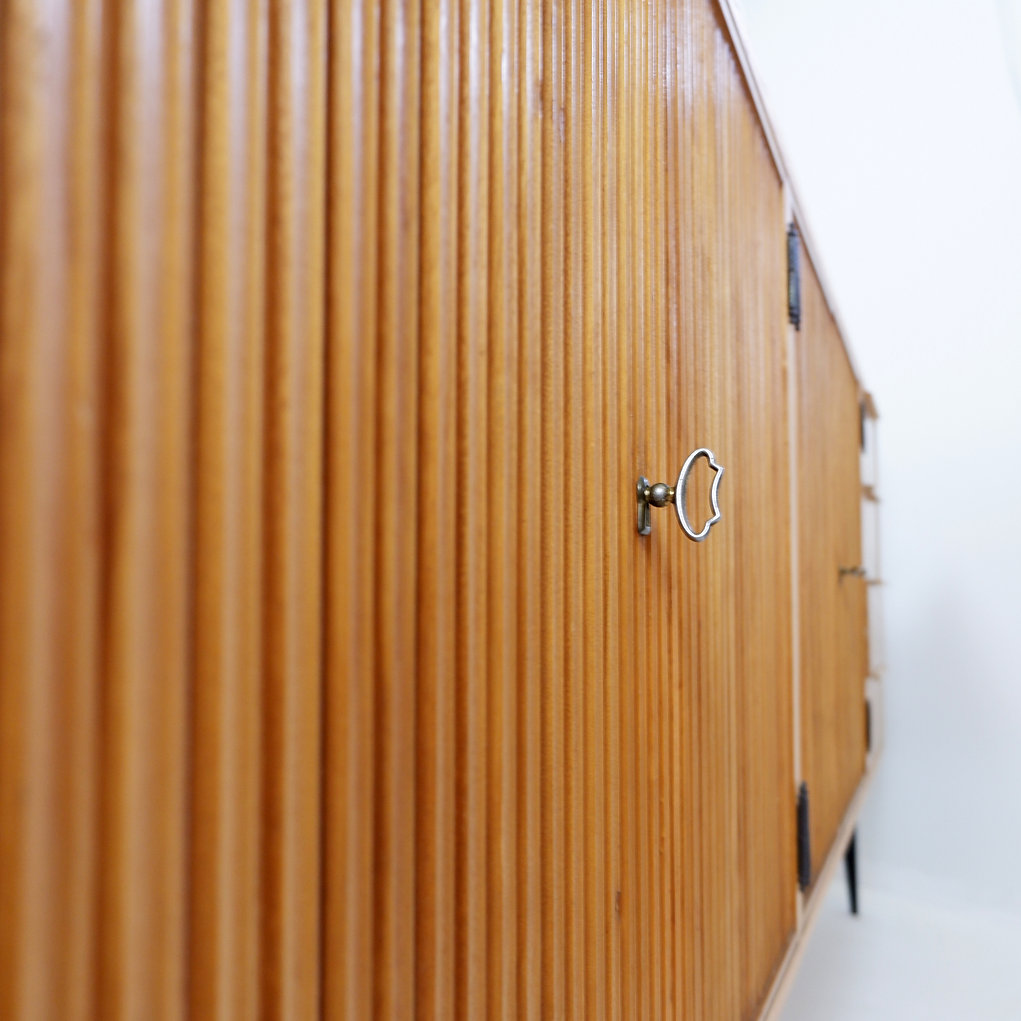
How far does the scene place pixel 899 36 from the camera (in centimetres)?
216

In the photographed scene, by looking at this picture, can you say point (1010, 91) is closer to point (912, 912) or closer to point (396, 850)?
point (912, 912)

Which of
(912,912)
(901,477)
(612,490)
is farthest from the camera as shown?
(901,477)

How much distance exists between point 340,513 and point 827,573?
122 cm

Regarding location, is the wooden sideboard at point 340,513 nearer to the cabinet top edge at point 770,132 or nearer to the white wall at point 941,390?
the cabinet top edge at point 770,132

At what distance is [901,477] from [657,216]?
68.0 inches

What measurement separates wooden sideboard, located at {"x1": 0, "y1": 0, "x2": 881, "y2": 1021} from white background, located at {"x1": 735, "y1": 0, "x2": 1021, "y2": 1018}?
1.64 m

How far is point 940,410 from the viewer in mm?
2047

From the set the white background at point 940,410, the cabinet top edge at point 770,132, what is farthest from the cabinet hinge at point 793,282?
the white background at point 940,410

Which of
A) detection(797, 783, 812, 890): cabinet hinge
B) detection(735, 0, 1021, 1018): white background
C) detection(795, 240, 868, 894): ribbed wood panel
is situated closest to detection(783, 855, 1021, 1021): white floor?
detection(735, 0, 1021, 1018): white background

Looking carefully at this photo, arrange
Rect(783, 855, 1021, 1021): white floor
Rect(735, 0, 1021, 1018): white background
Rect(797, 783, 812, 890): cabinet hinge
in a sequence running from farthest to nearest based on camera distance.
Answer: Rect(735, 0, 1021, 1018): white background
Rect(783, 855, 1021, 1021): white floor
Rect(797, 783, 812, 890): cabinet hinge

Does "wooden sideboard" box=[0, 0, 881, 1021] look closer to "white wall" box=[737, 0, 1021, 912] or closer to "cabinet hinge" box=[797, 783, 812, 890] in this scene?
"cabinet hinge" box=[797, 783, 812, 890]

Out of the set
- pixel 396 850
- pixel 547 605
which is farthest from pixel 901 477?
pixel 396 850

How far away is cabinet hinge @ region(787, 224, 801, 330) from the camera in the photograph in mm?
1062

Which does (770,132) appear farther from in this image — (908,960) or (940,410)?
(908,960)
